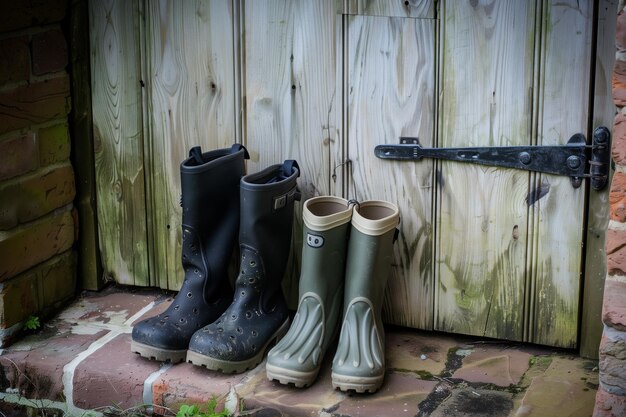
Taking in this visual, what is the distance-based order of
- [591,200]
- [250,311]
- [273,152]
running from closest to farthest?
[591,200]
[250,311]
[273,152]

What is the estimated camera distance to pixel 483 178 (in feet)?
7.73

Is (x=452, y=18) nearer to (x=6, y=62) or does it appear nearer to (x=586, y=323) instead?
(x=586, y=323)

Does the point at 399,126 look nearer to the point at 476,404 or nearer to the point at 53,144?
the point at 476,404

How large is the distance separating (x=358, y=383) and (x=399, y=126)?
0.64 m

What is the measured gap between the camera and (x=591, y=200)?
2.25 meters

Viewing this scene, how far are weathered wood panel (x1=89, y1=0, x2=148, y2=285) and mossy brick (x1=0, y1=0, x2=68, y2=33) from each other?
99 millimetres

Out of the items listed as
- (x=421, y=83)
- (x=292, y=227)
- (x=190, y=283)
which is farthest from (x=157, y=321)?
(x=421, y=83)

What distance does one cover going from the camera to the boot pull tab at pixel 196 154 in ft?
8.04

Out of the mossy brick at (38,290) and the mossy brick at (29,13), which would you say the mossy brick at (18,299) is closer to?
the mossy brick at (38,290)

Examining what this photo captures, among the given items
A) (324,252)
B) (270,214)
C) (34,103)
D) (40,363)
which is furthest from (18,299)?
(324,252)

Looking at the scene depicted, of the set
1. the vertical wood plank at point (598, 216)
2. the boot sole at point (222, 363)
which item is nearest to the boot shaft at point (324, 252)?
the boot sole at point (222, 363)

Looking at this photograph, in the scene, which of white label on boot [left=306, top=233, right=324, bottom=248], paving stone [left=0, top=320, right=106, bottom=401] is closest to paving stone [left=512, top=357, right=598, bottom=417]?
white label on boot [left=306, top=233, right=324, bottom=248]

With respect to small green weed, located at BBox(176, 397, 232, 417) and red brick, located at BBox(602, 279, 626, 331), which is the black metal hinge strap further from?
small green weed, located at BBox(176, 397, 232, 417)

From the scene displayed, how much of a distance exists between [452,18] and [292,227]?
0.66m
